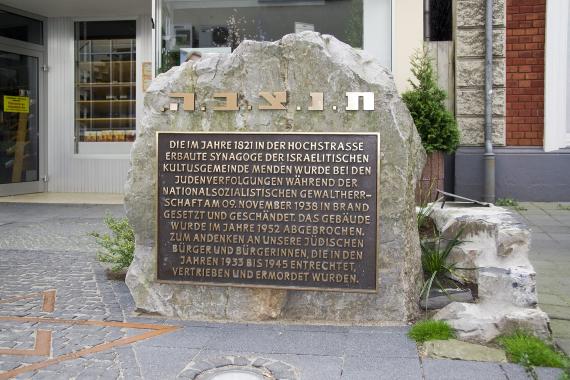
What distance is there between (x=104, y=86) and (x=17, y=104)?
1896 mm

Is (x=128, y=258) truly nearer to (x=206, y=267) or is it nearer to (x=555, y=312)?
(x=206, y=267)

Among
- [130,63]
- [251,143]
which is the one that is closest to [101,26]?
[130,63]

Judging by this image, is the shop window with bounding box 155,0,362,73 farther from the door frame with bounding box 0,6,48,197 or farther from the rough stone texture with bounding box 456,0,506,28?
the door frame with bounding box 0,6,48,197

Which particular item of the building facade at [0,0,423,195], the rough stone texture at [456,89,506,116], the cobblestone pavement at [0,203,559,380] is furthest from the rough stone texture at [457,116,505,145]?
the cobblestone pavement at [0,203,559,380]

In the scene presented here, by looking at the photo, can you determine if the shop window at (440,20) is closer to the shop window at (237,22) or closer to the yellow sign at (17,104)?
the shop window at (237,22)

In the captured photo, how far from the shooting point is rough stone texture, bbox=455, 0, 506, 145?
34.0 ft

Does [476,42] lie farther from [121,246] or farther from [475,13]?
[121,246]

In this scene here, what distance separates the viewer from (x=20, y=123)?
13523mm

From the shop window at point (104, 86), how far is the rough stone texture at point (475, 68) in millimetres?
7024

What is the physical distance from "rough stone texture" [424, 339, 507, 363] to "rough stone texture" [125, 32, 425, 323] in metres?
0.49

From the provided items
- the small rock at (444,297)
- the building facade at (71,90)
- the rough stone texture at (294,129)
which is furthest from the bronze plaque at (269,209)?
the building facade at (71,90)

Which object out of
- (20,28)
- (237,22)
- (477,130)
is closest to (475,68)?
(477,130)

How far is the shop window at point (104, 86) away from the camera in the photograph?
1354 cm

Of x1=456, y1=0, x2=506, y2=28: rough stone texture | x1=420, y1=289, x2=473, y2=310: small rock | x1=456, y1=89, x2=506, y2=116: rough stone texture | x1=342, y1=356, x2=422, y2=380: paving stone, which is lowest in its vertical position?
x1=342, y1=356, x2=422, y2=380: paving stone
